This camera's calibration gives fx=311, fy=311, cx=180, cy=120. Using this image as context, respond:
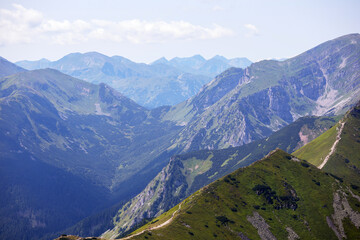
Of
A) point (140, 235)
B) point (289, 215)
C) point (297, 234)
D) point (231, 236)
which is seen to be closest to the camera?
point (140, 235)

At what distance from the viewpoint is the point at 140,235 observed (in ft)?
509

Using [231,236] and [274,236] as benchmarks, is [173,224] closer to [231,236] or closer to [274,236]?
[231,236]

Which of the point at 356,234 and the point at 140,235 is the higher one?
the point at 140,235

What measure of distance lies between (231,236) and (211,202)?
2982 cm

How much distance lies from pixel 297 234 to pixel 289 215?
14289mm

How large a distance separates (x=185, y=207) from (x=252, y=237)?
146ft

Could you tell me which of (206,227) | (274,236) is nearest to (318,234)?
(274,236)

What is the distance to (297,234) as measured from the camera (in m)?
184

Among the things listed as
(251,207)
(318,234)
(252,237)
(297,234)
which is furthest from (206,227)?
(318,234)

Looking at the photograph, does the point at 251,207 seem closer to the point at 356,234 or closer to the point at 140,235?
the point at 356,234

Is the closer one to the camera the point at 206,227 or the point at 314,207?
the point at 206,227

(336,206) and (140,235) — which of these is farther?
(336,206)

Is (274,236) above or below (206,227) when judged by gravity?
below

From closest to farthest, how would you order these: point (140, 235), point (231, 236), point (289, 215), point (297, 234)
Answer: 1. point (140, 235)
2. point (231, 236)
3. point (297, 234)
4. point (289, 215)
